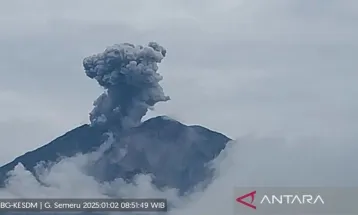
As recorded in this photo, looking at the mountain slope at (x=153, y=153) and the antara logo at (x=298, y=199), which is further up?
the mountain slope at (x=153, y=153)

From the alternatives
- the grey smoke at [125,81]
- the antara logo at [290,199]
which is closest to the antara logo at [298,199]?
the antara logo at [290,199]

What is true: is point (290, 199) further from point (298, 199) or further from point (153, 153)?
point (153, 153)

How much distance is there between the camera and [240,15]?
3.02 meters

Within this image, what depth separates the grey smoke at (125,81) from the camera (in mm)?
3012

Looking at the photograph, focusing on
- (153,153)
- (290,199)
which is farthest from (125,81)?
(290,199)

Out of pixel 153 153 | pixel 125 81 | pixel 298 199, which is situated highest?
pixel 125 81

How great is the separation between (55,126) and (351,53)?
151 centimetres

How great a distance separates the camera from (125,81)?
10.0 feet

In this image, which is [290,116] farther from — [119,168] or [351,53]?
[119,168]

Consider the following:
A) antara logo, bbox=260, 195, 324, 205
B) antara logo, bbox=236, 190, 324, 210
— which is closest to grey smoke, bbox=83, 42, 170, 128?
antara logo, bbox=236, 190, 324, 210

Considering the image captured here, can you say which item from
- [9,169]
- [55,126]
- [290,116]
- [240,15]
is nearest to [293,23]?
[240,15]

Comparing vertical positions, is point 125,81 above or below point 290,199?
above

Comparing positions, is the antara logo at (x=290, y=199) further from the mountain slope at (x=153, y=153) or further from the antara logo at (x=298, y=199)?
the mountain slope at (x=153, y=153)

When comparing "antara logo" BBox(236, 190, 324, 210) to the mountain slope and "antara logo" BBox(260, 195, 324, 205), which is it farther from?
the mountain slope
